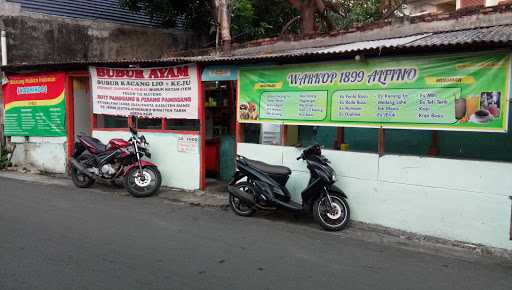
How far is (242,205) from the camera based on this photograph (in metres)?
6.90

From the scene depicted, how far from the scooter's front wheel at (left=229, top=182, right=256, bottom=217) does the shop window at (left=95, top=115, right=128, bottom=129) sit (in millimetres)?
3800

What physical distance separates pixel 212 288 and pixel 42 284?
59.2 inches

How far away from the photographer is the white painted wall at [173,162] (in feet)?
28.1

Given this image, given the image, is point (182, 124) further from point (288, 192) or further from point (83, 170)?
point (288, 192)

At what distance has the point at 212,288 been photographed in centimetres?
399

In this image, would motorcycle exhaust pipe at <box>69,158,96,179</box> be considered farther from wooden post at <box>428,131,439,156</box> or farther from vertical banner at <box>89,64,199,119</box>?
wooden post at <box>428,131,439,156</box>

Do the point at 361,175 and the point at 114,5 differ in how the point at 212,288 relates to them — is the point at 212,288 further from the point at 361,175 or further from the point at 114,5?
the point at 114,5

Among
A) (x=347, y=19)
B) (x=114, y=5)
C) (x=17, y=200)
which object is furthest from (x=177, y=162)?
(x=347, y=19)

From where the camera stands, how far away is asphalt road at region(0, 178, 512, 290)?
13.6 ft

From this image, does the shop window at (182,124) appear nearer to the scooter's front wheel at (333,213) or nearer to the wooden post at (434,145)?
the scooter's front wheel at (333,213)

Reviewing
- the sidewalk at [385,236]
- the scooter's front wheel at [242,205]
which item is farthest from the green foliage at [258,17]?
the scooter's front wheel at [242,205]

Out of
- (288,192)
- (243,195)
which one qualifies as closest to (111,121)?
(243,195)

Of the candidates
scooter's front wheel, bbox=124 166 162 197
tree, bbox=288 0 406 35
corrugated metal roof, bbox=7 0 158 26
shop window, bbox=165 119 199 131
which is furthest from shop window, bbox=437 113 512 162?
corrugated metal roof, bbox=7 0 158 26

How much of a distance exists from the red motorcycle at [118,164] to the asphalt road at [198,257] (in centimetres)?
141
